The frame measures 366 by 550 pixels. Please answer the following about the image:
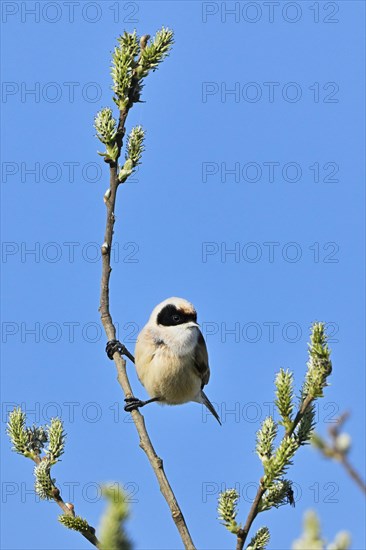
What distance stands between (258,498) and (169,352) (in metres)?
3.62

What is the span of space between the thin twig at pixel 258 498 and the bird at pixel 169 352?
11.6 feet

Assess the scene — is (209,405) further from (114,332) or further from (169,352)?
(114,332)

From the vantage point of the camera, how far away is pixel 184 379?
5852 millimetres

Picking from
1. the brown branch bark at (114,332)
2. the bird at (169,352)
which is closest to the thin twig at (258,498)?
the brown branch bark at (114,332)

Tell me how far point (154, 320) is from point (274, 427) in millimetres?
3658

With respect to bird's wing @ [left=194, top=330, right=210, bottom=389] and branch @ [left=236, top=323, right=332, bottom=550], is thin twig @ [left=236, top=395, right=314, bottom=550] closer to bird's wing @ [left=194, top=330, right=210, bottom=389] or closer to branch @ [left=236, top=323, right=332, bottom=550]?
branch @ [left=236, top=323, right=332, bottom=550]

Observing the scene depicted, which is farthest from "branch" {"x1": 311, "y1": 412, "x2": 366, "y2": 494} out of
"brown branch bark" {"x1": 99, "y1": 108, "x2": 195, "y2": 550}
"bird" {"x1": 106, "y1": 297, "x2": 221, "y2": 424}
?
"bird" {"x1": 106, "y1": 297, "x2": 221, "y2": 424}

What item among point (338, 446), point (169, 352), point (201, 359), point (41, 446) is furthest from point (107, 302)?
point (201, 359)

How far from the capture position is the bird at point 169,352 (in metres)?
5.70

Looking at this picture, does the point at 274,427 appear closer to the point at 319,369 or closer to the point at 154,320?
the point at 319,369

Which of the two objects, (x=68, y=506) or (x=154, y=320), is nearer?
(x=68, y=506)

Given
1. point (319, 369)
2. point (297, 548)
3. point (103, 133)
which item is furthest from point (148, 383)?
point (297, 548)

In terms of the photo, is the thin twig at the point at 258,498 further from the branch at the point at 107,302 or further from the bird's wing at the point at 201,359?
the bird's wing at the point at 201,359

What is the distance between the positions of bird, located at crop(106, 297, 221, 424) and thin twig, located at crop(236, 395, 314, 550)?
139 inches
